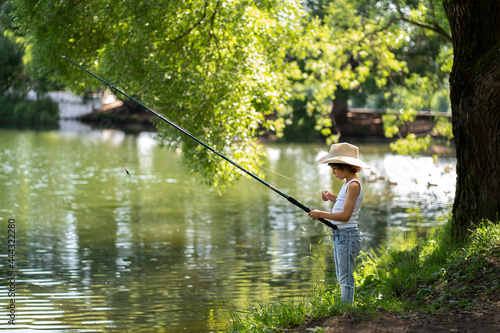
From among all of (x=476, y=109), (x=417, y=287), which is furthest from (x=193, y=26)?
(x=417, y=287)

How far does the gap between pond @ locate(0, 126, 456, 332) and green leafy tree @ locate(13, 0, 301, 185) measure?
1.50 m

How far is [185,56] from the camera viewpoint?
11.1 m

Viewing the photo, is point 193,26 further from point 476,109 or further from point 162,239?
point 476,109

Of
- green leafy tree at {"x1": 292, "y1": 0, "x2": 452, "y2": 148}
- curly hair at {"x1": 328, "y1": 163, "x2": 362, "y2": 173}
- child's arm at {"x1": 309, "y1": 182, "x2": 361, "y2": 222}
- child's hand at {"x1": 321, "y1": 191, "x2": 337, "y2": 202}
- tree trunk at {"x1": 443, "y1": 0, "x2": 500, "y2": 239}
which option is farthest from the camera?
green leafy tree at {"x1": 292, "y1": 0, "x2": 452, "y2": 148}

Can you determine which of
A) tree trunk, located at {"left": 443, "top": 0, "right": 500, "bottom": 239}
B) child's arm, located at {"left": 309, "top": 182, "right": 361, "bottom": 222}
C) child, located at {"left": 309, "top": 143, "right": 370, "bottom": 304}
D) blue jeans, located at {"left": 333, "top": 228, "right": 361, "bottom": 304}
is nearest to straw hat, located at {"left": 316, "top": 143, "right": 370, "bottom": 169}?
child, located at {"left": 309, "top": 143, "right": 370, "bottom": 304}

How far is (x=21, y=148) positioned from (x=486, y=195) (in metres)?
25.2

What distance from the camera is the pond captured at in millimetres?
7605

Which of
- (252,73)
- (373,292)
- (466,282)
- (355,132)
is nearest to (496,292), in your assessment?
(466,282)

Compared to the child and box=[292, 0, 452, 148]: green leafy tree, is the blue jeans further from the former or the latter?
box=[292, 0, 452, 148]: green leafy tree

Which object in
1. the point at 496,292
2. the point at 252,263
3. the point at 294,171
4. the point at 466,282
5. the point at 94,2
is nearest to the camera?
the point at 496,292

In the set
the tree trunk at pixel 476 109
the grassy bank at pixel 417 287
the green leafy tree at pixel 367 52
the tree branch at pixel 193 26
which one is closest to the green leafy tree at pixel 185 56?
the tree branch at pixel 193 26

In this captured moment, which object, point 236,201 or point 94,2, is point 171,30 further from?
point 236,201

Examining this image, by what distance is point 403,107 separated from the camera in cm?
1611

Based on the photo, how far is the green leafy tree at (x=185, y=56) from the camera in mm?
10766
